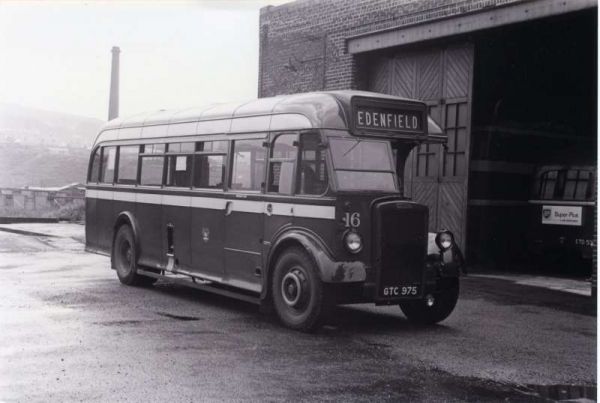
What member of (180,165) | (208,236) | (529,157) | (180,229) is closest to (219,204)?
(208,236)

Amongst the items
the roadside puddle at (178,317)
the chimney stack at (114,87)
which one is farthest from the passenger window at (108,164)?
the chimney stack at (114,87)

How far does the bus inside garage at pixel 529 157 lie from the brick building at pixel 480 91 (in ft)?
0.08

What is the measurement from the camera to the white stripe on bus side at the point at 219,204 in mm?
8633

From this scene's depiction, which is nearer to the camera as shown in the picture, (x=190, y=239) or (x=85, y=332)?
(x=85, y=332)

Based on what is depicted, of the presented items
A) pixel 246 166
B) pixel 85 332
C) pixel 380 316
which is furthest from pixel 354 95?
pixel 85 332

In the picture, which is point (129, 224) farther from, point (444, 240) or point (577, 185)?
point (577, 185)

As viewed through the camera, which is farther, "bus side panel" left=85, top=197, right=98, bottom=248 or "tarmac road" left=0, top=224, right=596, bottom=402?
"bus side panel" left=85, top=197, right=98, bottom=248

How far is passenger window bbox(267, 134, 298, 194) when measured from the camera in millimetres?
8938

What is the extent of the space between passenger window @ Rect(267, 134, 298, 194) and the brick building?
632cm

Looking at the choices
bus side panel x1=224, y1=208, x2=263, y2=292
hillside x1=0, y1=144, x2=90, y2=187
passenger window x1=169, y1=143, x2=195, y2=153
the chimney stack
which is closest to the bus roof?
passenger window x1=169, y1=143, x2=195, y2=153

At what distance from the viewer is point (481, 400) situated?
6090mm

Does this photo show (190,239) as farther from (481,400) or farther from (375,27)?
(375,27)

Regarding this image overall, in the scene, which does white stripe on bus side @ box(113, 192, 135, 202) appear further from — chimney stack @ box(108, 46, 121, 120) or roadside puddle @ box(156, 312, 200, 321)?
chimney stack @ box(108, 46, 121, 120)

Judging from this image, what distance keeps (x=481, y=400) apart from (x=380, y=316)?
13.0ft
